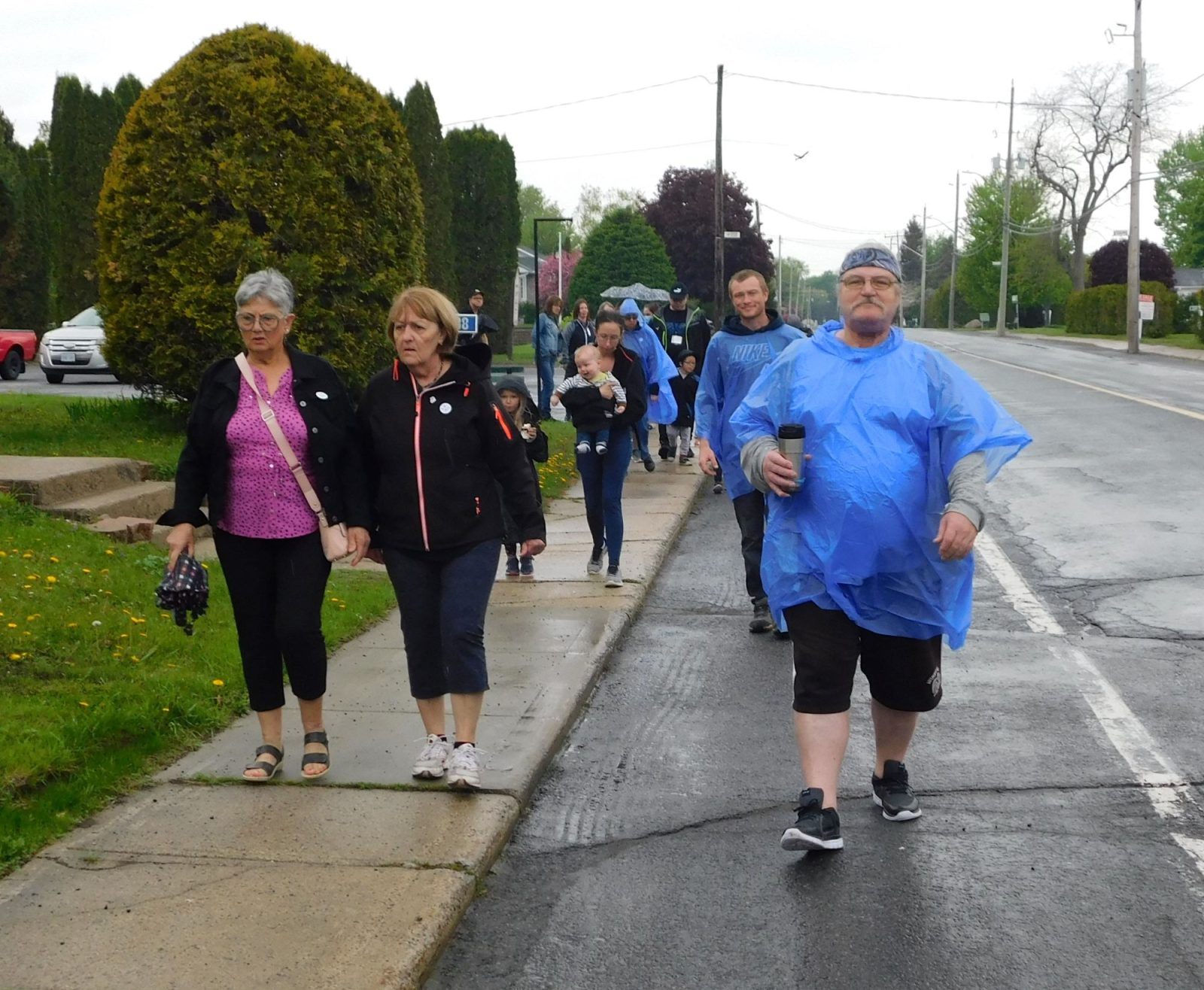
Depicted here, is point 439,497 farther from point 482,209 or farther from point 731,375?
point 482,209

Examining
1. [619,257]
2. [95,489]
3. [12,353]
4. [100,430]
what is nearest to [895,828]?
[95,489]

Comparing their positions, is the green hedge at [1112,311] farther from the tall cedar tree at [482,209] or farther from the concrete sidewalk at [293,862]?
the concrete sidewalk at [293,862]

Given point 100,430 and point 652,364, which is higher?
point 652,364

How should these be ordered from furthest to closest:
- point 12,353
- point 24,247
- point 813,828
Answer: point 24,247 < point 12,353 < point 813,828

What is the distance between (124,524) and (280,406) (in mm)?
4333

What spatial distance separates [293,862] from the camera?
4.56m

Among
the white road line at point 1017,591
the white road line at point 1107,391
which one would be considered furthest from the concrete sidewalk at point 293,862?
the white road line at point 1107,391

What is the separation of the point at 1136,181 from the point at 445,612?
47195mm

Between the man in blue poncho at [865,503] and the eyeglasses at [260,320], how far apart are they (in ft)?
5.52

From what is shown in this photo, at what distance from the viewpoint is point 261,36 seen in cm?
1207

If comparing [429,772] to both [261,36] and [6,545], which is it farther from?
[261,36]

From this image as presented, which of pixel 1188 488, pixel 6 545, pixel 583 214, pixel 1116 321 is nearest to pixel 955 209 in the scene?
pixel 583 214

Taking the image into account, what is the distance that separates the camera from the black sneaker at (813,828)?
4.67m

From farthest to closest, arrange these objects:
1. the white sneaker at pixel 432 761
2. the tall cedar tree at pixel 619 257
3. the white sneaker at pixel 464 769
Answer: the tall cedar tree at pixel 619 257
the white sneaker at pixel 432 761
the white sneaker at pixel 464 769
